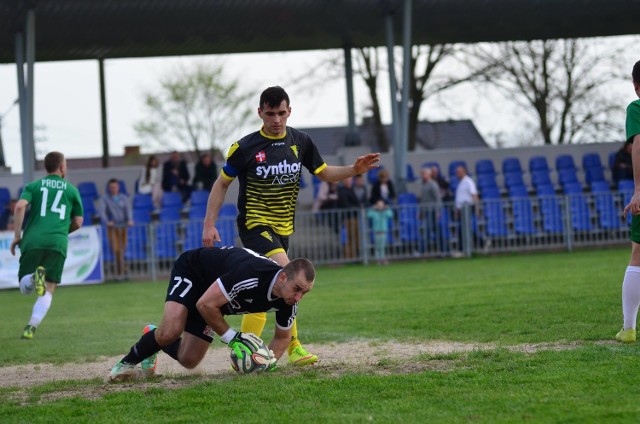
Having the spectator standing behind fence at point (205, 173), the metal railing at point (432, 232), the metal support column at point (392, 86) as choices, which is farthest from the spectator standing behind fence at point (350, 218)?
the spectator standing behind fence at point (205, 173)

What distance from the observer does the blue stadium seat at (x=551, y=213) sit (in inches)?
875

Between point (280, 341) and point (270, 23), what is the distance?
18022 mm

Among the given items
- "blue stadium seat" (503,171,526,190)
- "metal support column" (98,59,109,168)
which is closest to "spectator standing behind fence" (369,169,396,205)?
"blue stadium seat" (503,171,526,190)

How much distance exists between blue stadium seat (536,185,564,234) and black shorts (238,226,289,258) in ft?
49.8

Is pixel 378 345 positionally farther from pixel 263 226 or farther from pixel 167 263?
pixel 167 263

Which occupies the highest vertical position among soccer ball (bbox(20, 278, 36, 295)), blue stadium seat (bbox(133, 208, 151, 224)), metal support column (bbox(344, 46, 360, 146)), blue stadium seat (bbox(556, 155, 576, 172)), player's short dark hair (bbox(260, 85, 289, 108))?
metal support column (bbox(344, 46, 360, 146))

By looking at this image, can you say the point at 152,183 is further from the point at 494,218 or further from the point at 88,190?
the point at 494,218

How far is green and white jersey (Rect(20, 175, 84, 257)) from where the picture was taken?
11039 millimetres

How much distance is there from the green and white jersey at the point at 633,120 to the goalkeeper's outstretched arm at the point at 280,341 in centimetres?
301

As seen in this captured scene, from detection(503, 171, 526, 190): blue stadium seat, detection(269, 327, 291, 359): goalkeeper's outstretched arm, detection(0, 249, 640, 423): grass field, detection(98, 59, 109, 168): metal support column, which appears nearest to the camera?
detection(0, 249, 640, 423): grass field

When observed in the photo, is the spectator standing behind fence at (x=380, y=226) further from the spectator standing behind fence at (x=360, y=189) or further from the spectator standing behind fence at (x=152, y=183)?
the spectator standing behind fence at (x=152, y=183)

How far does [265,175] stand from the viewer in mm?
7891

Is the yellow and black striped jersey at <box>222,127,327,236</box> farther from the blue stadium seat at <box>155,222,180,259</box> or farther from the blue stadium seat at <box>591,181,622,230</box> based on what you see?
the blue stadium seat at <box>591,181,622,230</box>

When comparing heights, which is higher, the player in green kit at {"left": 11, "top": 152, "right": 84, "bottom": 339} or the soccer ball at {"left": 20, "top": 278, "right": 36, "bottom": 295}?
the player in green kit at {"left": 11, "top": 152, "right": 84, "bottom": 339}
